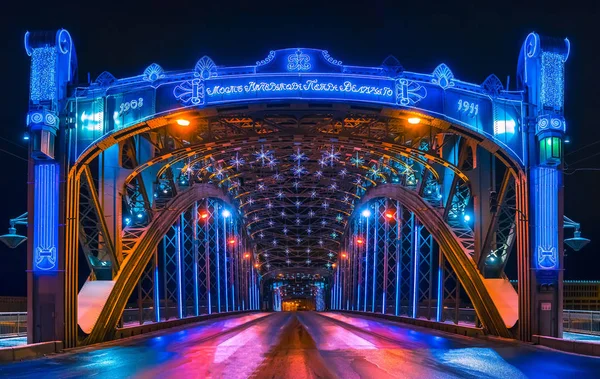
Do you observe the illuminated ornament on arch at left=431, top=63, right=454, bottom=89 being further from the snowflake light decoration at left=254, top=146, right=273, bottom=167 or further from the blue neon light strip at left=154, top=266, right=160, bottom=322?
the snowflake light decoration at left=254, top=146, right=273, bottom=167

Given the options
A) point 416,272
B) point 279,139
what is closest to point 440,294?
point 416,272

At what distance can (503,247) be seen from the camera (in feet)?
83.7

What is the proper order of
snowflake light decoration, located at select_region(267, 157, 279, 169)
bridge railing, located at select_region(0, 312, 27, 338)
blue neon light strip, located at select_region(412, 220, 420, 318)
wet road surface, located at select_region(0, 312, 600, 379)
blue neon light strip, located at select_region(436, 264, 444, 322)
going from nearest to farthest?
wet road surface, located at select_region(0, 312, 600, 379) < bridge railing, located at select_region(0, 312, 27, 338) < blue neon light strip, located at select_region(436, 264, 444, 322) < blue neon light strip, located at select_region(412, 220, 420, 318) < snowflake light decoration, located at select_region(267, 157, 279, 169)

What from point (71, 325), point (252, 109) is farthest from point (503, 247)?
point (71, 325)

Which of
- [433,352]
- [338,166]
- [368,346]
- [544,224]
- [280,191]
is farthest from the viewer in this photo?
[280,191]

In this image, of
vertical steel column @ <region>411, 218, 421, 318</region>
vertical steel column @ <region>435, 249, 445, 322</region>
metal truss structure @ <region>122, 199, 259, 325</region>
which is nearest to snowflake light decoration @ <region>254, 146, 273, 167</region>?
metal truss structure @ <region>122, 199, 259, 325</region>

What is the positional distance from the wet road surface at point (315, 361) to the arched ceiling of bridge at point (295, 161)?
24.4 feet

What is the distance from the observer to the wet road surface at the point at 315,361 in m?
14.0

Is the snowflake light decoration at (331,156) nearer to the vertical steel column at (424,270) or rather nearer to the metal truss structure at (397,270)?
the metal truss structure at (397,270)

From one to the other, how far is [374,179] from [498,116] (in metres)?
25.8

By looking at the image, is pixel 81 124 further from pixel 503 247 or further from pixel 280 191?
pixel 280 191

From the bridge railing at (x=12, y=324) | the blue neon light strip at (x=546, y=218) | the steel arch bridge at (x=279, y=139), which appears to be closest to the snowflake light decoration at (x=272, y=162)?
the steel arch bridge at (x=279, y=139)

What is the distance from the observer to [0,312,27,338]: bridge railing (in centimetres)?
2397

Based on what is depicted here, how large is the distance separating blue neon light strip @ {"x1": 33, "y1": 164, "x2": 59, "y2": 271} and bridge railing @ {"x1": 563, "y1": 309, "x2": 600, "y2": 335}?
16157 mm
